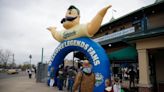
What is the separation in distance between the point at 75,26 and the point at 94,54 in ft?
10.7

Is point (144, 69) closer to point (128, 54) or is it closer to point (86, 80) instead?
point (128, 54)

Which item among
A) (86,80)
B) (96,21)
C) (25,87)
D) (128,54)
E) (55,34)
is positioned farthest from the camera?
(55,34)

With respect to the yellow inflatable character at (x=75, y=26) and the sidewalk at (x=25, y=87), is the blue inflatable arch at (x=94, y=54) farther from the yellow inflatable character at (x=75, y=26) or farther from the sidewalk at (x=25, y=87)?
the sidewalk at (x=25, y=87)

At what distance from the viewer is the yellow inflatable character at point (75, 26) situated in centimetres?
1258

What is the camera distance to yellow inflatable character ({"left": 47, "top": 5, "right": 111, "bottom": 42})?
495 inches

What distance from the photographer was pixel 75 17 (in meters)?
14.6

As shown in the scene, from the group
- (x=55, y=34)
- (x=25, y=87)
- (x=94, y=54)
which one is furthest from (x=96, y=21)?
(x=25, y=87)

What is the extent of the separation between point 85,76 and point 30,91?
23.0ft

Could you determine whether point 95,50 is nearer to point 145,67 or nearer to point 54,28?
point 145,67

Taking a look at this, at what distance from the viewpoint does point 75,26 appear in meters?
14.2

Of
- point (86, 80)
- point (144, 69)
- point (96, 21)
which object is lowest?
point (86, 80)

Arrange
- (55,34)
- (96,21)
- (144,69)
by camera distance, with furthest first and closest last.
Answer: (55,34), (96,21), (144,69)

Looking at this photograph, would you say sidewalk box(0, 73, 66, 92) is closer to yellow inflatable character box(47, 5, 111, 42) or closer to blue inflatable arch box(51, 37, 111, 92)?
blue inflatable arch box(51, 37, 111, 92)

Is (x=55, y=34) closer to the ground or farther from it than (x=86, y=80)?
farther from it
